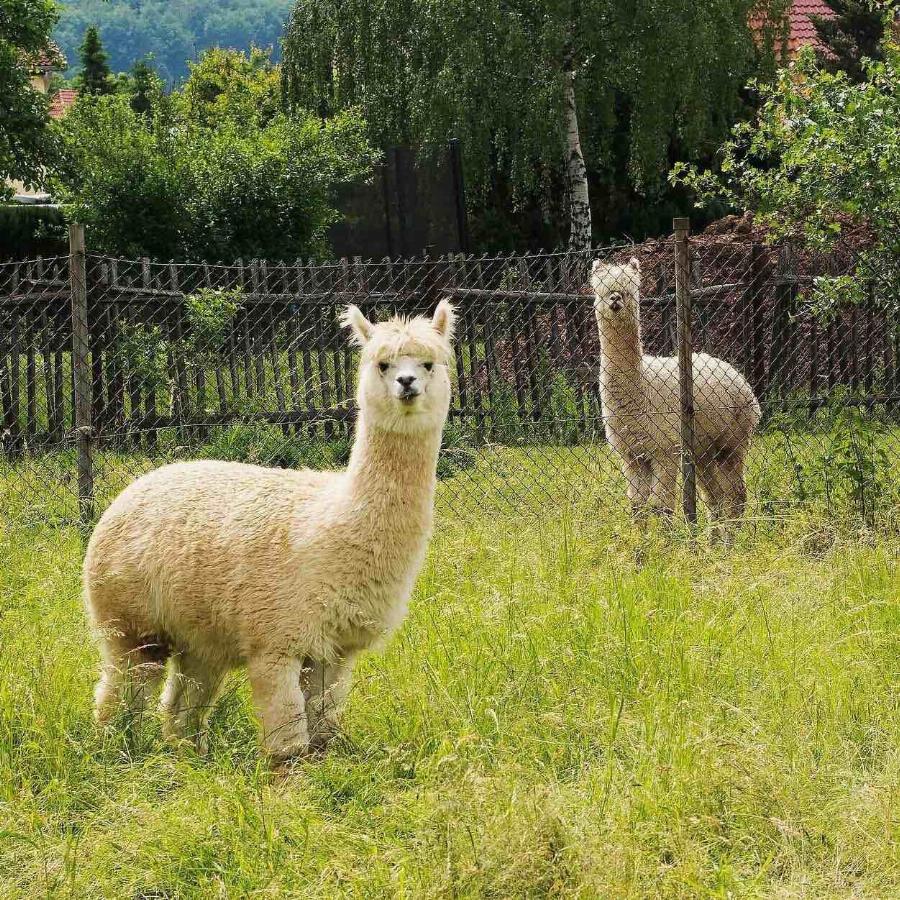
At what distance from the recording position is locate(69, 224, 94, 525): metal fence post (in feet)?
24.1

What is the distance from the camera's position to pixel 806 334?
480 inches

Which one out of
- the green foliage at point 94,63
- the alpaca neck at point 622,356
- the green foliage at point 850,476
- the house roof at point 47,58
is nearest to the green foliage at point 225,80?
the green foliage at point 94,63

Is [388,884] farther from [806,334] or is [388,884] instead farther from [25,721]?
[806,334]

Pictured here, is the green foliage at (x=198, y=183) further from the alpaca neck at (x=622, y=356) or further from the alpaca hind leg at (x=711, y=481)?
the alpaca hind leg at (x=711, y=481)

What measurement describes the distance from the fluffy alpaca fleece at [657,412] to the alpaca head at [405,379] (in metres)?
3.28

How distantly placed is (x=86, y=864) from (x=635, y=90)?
20055mm

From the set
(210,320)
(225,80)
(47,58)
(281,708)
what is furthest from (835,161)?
(225,80)

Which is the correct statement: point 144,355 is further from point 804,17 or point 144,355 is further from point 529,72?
point 804,17

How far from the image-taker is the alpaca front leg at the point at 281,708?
14.5 feet

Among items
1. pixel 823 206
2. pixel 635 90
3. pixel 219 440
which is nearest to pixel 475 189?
pixel 635 90

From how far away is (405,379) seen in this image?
466 cm

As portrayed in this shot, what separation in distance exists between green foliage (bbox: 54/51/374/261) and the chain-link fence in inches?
120

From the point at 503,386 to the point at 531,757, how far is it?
7.23 meters

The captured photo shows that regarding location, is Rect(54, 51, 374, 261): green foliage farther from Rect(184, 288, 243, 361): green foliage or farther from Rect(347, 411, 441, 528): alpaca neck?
Rect(347, 411, 441, 528): alpaca neck
